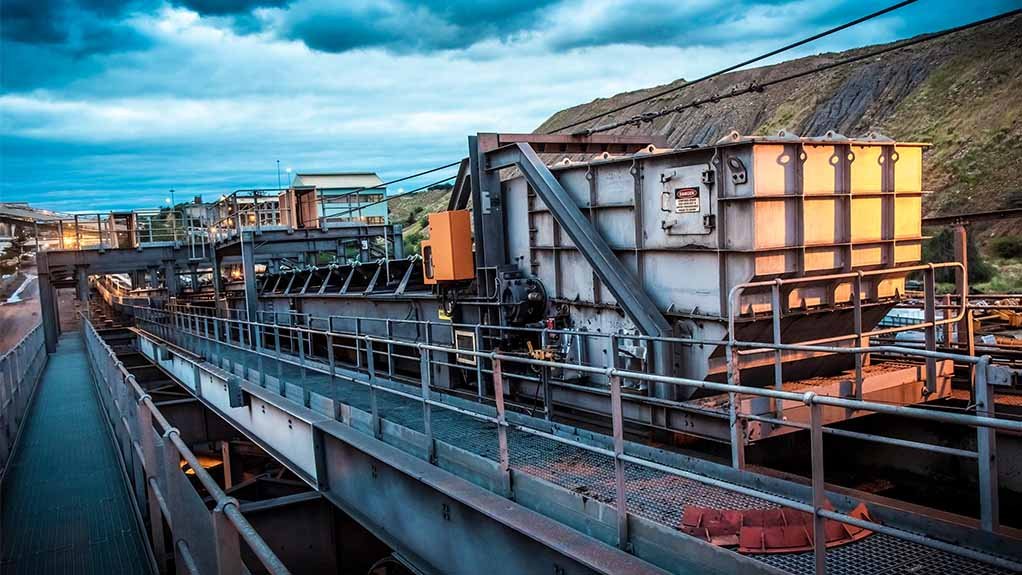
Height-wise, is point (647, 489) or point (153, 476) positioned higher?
point (153, 476)

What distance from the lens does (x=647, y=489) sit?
596 centimetres

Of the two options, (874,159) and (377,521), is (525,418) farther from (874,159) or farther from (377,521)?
(874,159)

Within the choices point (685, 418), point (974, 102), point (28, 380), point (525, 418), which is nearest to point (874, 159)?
point (685, 418)

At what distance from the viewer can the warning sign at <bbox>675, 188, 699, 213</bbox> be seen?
8383 millimetres

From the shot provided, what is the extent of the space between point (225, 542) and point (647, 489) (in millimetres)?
A: 3682

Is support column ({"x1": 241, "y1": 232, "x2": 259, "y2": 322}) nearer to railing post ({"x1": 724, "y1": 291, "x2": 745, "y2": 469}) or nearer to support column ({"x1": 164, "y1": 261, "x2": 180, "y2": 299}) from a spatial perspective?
support column ({"x1": 164, "y1": 261, "x2": 180, "y2": 299})

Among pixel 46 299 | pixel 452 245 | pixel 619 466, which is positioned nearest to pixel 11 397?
pixel 452 245

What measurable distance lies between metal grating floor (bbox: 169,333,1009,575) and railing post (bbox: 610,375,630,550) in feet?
1.40

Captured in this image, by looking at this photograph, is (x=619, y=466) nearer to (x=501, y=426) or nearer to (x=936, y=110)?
(x=501, y=426)

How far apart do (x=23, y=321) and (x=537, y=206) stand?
5467 centimetres

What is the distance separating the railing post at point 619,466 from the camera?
186 inches

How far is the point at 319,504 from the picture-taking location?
28.2 ft

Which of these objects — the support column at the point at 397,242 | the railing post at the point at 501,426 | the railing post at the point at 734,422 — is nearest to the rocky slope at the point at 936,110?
the support column at the point at 397,242

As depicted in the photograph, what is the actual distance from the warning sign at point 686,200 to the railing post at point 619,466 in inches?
160
